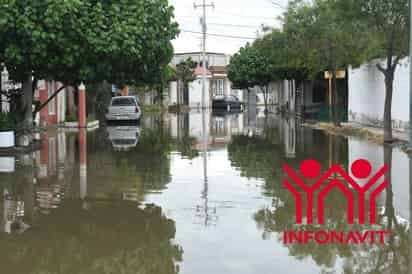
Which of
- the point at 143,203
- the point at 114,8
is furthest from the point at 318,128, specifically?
the point at 143,203

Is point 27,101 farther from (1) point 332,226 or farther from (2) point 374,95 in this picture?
(2) point 374,95

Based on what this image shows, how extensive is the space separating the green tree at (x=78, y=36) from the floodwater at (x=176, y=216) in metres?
2.58

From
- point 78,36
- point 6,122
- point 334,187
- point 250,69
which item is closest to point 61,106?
point 6,122

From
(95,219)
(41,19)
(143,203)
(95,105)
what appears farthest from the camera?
(95,105)

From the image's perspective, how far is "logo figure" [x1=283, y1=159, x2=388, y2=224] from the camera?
31.8 ft

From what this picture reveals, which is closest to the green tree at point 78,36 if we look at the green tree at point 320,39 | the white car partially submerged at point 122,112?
the green tree at point 320,39

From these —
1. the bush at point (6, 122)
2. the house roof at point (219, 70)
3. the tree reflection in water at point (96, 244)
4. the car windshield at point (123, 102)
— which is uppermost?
the house roof at point (219, 70)

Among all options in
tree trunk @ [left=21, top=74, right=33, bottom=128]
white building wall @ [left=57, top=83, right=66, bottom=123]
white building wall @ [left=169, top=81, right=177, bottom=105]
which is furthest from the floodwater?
white building wall @ [left=169, top=81, right=177, bottom=105]

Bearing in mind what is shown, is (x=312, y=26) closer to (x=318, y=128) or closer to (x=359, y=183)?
(x=318, y=128)

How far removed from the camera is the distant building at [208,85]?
7456 cm

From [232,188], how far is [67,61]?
6.79 m

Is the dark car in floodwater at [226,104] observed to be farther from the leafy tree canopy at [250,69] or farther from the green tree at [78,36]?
the green tree at [78,36]

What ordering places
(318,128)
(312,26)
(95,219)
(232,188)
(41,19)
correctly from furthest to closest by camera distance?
(318,128) < (312,26) < (41,19) < (232,188) < (95,219)

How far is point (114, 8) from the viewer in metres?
17.1
